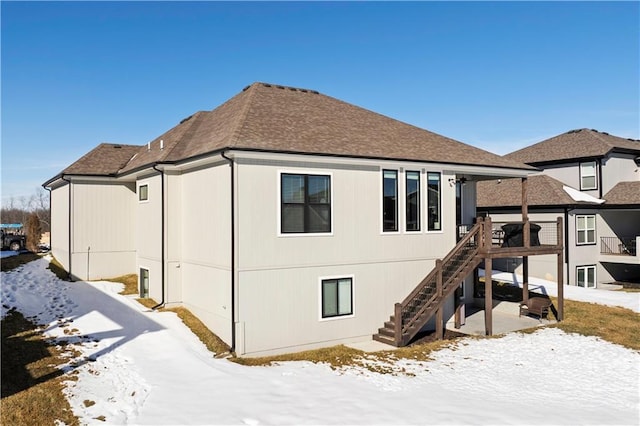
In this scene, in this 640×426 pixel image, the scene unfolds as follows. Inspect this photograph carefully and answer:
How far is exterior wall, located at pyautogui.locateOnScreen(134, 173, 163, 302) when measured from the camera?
52.7 ft

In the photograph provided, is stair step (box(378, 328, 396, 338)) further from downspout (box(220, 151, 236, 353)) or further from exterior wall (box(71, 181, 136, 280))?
exterior wall (box(71, 181, 136, 280))

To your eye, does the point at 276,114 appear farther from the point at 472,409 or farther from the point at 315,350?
the point at 472,409

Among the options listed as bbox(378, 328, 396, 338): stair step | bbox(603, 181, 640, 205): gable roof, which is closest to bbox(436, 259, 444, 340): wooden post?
bbox(378, 328, 396, 338): stair step

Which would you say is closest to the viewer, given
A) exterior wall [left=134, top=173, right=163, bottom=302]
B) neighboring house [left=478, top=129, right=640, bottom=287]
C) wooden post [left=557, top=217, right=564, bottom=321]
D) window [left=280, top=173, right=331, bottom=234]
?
window [left=280, top=173, right=331, bottom=234]

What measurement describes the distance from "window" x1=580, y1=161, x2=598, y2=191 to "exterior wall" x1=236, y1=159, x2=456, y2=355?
17325mm

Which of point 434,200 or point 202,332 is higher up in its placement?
point 434,200

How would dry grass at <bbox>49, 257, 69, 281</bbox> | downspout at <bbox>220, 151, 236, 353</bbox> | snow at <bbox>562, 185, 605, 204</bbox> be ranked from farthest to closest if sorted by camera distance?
snow at <bbox>562, 185, 605, 204</bbox>
dry grass at <bbox>49, 257, 69, 281</bbox>
downspout at <bbox>220, 151, 236, 353</bbox>

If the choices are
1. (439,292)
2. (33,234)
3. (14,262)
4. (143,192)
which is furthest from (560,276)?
(33,234)

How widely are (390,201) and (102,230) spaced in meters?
13.5

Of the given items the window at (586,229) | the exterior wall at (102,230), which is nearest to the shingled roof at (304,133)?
the exterior wall at (102,230)

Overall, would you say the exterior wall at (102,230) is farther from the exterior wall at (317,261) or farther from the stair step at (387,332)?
the stair step at (387,332)

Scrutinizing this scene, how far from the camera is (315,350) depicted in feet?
42.9

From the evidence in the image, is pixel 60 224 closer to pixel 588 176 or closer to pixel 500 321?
pixel 500 321

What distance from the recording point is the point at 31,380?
29.0ft
